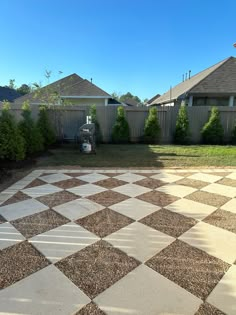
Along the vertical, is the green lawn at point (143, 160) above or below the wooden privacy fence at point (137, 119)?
below

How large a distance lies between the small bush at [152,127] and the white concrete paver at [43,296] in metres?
8.46

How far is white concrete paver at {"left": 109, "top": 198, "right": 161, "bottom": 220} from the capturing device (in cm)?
284

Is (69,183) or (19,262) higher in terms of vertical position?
(69,183)

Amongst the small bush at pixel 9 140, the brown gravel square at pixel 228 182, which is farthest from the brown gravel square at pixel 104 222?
the small bush at pixel 9 140

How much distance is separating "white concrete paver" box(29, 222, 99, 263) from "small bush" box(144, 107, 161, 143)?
25.2 ft

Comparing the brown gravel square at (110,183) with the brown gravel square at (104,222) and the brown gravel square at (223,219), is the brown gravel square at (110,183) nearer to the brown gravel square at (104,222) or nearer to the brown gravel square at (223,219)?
the brown gravel square at (104,222)

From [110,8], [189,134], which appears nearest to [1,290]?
[189,134]

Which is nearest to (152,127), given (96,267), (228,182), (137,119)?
(137,119)

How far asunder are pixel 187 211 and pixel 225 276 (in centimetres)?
124

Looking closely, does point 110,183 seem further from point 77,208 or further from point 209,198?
point 209,198

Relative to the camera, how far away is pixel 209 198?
135 inches

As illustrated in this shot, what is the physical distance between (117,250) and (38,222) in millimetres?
1084

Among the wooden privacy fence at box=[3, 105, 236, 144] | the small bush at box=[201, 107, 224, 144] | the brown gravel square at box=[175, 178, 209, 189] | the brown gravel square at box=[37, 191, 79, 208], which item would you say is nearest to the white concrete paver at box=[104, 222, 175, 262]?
the brown gravel square at box=[37, 191, 79, 208]

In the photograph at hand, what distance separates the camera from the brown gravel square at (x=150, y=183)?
4.02m
